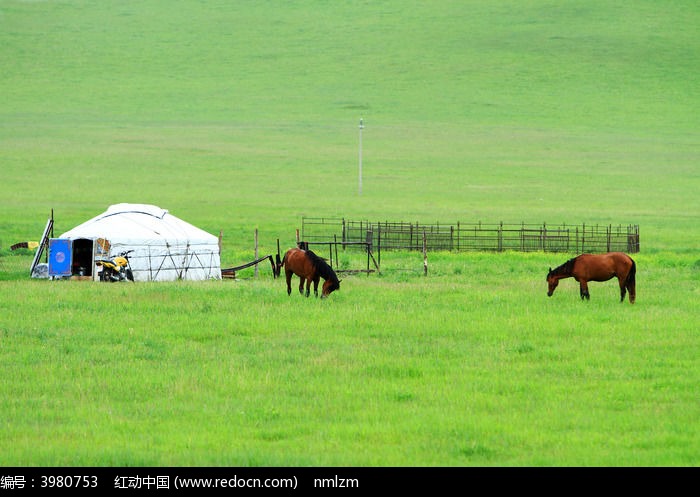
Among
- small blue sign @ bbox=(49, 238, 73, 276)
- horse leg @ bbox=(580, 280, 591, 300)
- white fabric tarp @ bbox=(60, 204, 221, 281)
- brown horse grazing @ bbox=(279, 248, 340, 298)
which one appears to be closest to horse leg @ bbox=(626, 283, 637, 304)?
horse leg @ bbox=(580, 280, 591, 300)

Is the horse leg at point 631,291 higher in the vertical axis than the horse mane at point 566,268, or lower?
lower

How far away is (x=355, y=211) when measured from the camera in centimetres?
5744

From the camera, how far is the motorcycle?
91.4 ft

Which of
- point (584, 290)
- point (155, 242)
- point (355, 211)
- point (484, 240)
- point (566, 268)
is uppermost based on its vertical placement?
point (355, 211)

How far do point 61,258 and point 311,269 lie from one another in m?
8.52

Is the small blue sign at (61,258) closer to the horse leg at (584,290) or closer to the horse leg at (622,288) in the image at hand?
the horse leg at (584,290)

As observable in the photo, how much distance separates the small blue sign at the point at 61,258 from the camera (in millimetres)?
28344

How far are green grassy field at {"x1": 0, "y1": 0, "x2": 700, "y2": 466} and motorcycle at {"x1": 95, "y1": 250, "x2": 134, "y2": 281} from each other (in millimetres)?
1541

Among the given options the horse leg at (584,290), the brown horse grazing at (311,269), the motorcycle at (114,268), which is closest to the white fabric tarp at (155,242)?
the motorcycle at (114,268)

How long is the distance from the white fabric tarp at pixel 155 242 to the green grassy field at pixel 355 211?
208 centimetres
